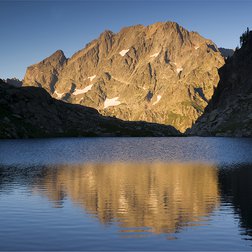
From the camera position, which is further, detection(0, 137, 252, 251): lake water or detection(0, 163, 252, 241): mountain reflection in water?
detection(0, 163, 252, 241): mountain reflection in water

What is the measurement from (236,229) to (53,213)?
1954 cm

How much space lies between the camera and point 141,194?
6072cm

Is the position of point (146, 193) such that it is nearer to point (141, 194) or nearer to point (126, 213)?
point (141, 194)

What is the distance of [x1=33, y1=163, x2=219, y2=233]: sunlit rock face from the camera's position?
143 feet

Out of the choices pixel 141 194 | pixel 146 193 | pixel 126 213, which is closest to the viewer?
pixel 126 213

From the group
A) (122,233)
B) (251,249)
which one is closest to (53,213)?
(122,233)

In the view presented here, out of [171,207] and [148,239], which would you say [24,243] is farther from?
[171,207]

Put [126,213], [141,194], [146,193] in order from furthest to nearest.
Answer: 1. [146,193]
2. [141,194]
3. [126,213]

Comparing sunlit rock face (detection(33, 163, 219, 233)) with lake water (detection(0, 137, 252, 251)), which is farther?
sunlit rock face (detection(33, 163, 219, 233))

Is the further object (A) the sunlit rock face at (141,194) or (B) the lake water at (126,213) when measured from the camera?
(A) the sunlit rock face at (141,194)

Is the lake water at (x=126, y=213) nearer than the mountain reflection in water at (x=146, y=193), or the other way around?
the lake water at (x=126, y=213)

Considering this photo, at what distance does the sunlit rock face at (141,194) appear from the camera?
1710 inches

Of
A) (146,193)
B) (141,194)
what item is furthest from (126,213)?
(146,193)

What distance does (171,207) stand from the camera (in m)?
50.3
